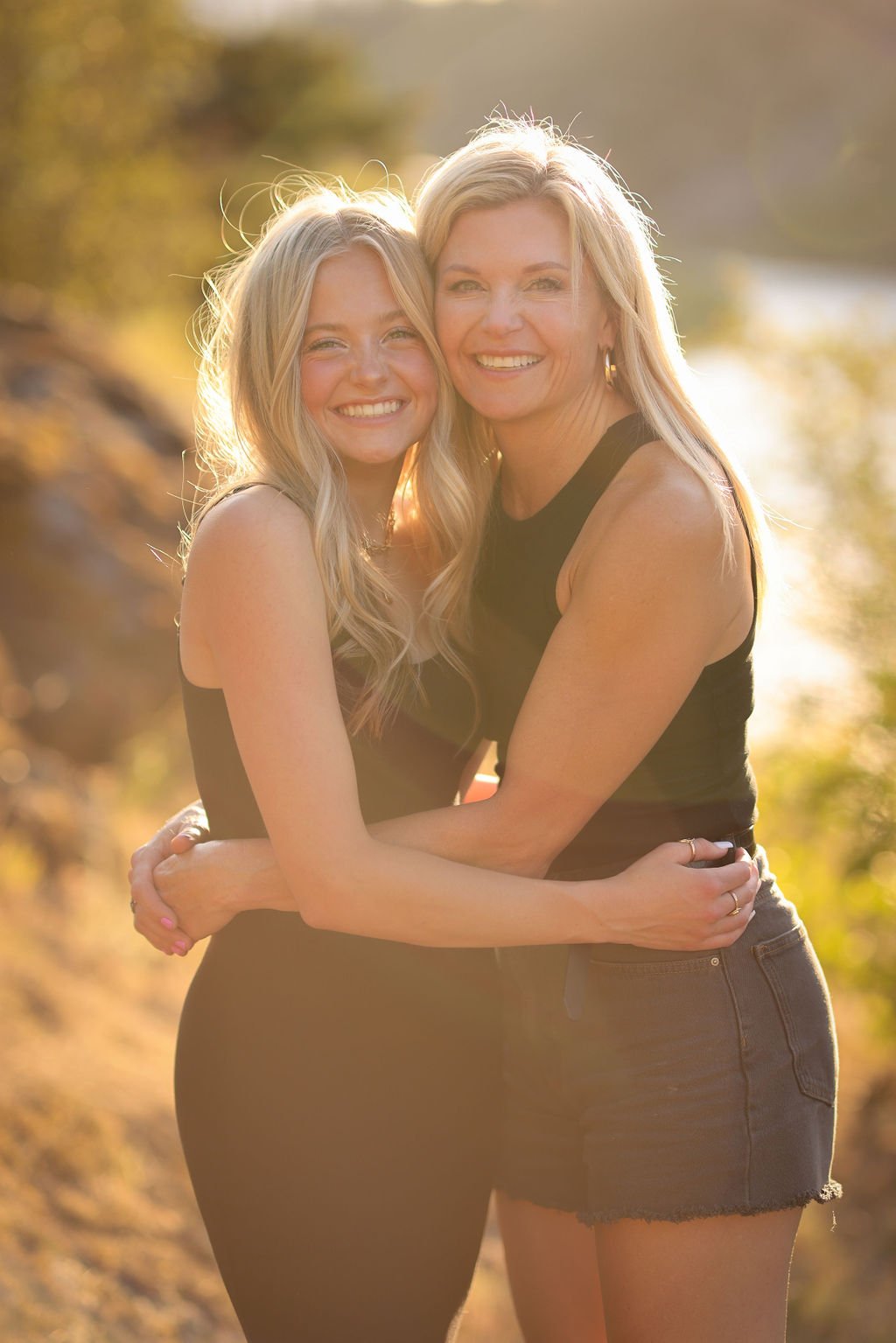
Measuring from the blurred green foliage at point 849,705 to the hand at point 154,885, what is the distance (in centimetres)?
284

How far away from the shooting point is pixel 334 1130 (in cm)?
193

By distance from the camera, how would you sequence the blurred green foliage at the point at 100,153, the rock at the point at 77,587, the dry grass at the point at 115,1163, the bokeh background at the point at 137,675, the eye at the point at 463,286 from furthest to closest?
1. the blurred green foliage at the point at 100,153
2. the rock at the point at 77,587
3. the bokeh background at the point at 137,675
4. the dry grass at the point at 115,1163
5. the eye at the point at 463,286

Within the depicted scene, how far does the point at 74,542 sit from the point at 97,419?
1245 mm

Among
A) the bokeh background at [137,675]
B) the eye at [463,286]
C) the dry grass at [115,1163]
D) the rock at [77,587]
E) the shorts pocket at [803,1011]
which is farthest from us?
the rock at [77,587]

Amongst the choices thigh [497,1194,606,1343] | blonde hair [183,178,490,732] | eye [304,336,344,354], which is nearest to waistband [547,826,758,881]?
blonde hair [183,178,490,732]

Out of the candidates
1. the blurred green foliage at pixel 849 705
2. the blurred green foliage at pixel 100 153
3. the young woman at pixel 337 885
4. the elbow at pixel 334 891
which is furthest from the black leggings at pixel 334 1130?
the blurred green foliage at pixel 100 153

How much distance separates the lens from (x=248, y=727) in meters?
1.87

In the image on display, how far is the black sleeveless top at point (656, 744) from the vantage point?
1.96m

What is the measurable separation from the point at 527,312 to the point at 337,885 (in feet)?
3.28

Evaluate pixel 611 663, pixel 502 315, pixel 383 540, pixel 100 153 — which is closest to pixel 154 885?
pixel 383 540

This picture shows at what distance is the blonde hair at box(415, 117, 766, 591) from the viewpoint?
201 centimetres

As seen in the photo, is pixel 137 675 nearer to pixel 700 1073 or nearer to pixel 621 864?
pixel 621 864

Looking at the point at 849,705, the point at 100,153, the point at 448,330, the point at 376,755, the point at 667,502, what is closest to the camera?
the point at 667,502

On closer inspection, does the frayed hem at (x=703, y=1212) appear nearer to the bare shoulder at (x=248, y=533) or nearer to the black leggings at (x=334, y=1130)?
the black leggings at (x=334, y=1130)
